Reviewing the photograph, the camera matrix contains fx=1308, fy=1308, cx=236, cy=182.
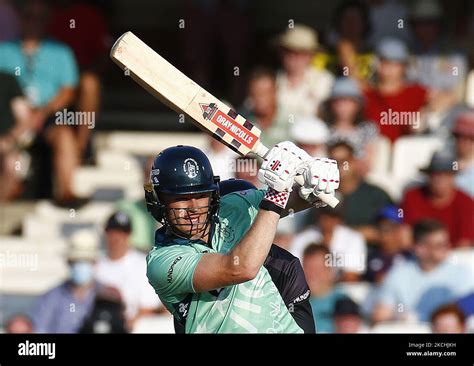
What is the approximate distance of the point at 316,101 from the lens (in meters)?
9.15

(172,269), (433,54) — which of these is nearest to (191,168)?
(172,269)

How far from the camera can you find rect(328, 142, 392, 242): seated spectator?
8.65m

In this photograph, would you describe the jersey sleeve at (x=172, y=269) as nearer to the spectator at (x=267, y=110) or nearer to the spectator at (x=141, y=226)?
the spectator at (x=141, y=226)

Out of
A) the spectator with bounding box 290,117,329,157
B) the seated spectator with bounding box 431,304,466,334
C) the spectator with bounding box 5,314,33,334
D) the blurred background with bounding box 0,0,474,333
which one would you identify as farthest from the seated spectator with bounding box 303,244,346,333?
the spectator with bounding box 5,314,33,334

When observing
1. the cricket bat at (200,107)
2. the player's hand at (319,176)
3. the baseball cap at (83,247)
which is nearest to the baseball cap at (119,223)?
the baseball cap at (83,247)

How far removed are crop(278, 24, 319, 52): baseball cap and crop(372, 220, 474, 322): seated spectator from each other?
5.89 feet

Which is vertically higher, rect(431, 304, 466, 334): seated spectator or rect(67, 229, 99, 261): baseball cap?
rect(67, 229, 99, 261): baseball cap

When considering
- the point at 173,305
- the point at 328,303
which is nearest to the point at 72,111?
the point at 328,303

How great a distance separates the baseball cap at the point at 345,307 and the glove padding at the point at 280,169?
337 centimetres

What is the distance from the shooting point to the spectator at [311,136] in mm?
8852

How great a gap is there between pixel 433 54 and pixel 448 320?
224cm

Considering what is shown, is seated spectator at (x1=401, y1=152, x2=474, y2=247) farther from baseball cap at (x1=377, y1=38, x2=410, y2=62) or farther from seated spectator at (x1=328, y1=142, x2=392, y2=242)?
baseball cap at (x1=377, y1=38, x2=410, y2=62)

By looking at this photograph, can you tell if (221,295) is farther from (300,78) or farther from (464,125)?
(300,78)
